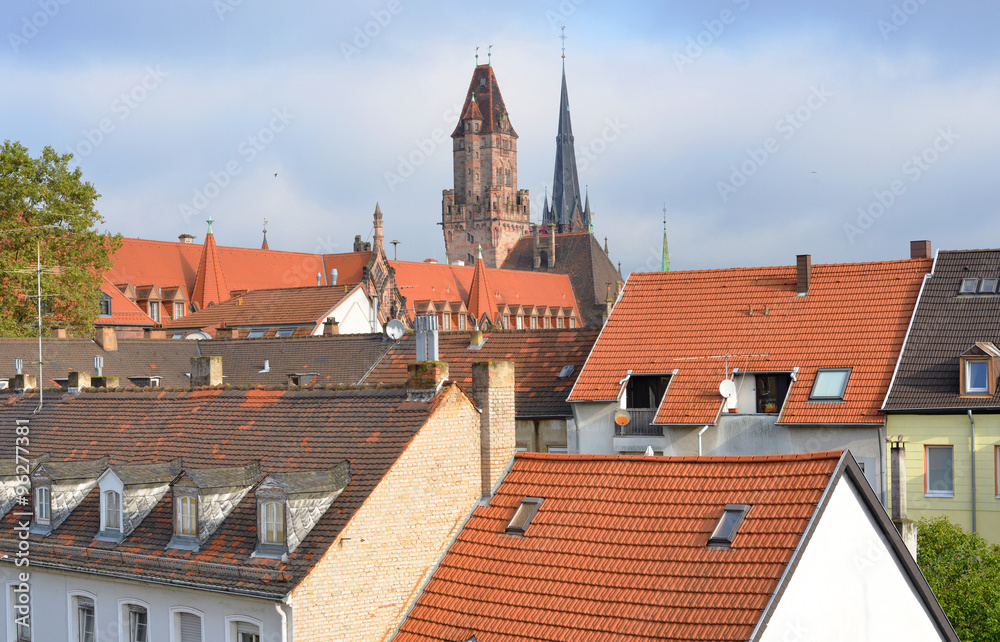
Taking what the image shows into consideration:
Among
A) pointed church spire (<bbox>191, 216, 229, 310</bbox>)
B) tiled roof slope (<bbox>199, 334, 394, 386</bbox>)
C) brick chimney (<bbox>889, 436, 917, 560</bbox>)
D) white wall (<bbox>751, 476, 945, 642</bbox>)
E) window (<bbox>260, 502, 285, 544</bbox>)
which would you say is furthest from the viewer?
pointed church spire (<bbox>191, 216, 229, 310</bbox>)

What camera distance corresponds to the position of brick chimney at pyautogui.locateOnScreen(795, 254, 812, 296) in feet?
106

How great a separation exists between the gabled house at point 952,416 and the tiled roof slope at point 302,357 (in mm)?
17942

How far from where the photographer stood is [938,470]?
1111 inches

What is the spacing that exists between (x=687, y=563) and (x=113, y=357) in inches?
1385

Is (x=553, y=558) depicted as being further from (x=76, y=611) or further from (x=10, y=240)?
(x=10, y=240)

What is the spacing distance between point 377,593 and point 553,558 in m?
2.55

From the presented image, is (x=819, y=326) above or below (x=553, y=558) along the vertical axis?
above

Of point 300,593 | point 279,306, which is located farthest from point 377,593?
point 279,306

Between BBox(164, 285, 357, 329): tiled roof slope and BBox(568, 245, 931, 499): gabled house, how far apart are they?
35172 millimetres

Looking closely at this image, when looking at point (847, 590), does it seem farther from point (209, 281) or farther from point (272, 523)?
point (209, 281)

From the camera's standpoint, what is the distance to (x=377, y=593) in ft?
55.6

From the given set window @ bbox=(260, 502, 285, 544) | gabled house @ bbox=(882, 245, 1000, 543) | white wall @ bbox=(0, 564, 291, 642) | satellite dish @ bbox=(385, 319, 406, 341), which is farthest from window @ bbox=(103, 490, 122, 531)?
satellite dish @ bbox=(385, 319, 406, 341)

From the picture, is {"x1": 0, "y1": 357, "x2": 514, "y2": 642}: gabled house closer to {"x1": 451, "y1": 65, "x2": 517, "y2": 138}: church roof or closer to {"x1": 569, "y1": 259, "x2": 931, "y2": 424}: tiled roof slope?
{"x1": 569, "y1": 259, "x2": 931, "y2": 424}: tiled roof slope

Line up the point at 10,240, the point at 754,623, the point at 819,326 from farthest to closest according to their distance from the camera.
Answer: the point at 10,240, the point at 819,326, the point at 754,623
